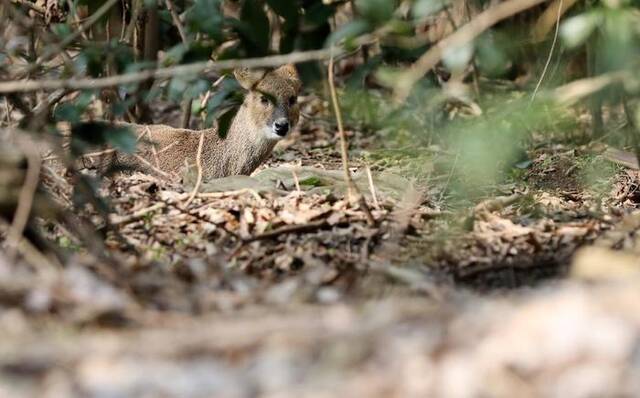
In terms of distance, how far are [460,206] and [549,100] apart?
1.94m

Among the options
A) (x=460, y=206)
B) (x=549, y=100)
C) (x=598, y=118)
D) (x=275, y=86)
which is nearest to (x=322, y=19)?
(x=549, y=100)

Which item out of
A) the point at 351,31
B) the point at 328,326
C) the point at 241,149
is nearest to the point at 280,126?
the point at 241,149

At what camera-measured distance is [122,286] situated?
3.14 metres

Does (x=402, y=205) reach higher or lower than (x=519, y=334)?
lower

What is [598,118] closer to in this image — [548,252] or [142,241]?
[548,252]

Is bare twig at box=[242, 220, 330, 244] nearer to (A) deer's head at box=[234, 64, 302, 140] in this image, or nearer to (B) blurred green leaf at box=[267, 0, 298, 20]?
(B) blurred green leaf at box=[267, 0, 298, 20]

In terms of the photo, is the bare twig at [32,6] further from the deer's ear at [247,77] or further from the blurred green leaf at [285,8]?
the blurred green leaf at [285,8]

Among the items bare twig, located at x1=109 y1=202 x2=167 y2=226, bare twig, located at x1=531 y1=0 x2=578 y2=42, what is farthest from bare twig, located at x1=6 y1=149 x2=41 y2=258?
bare twig, located at x1=531 y1=0 x2=578 y2=42

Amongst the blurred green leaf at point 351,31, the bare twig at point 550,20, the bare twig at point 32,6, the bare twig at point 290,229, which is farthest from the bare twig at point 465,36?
the bare twig at point 32,6

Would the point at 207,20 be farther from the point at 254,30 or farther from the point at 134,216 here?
the point at 134,216

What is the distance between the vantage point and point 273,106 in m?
8.10

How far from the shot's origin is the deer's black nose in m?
8.21

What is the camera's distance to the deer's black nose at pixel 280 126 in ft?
26.9

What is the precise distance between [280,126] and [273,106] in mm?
192
